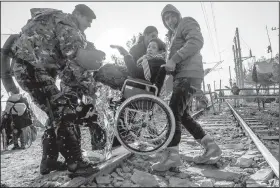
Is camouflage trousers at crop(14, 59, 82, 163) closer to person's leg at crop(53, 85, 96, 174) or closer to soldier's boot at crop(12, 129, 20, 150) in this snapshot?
person's leg at crop(53, 85, 96, 174)

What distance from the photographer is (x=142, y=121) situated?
3320mm

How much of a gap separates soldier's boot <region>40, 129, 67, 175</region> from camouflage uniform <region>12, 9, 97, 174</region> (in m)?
0.04

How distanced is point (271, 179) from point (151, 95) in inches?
62.0

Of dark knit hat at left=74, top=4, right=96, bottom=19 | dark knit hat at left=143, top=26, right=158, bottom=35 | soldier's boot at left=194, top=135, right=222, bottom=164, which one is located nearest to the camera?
soldier's boot at left=194, top=135, right=222, bottom=164

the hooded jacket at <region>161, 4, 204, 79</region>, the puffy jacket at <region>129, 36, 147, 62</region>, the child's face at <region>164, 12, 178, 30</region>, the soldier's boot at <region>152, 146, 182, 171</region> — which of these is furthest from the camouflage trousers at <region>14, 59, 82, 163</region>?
the puffy jacket at <region>129, 36, 147, 62</region>

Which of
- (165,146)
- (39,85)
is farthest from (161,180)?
(39,85)

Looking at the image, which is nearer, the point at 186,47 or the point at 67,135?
the point at 67,135

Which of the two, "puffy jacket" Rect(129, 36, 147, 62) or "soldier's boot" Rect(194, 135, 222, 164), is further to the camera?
"puffy jacket" Rect(129, 36, 147, 62)

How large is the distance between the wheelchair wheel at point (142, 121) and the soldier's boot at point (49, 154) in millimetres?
771

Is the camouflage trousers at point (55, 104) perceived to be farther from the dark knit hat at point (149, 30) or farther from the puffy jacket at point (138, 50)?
the dark knit hat at point (149, 30)

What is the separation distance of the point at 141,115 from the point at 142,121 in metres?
0.08

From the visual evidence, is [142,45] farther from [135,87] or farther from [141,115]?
[141,115]

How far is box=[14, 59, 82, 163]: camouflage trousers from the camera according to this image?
A: 2.84 metres

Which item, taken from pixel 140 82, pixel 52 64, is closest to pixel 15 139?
pixel 52 64
